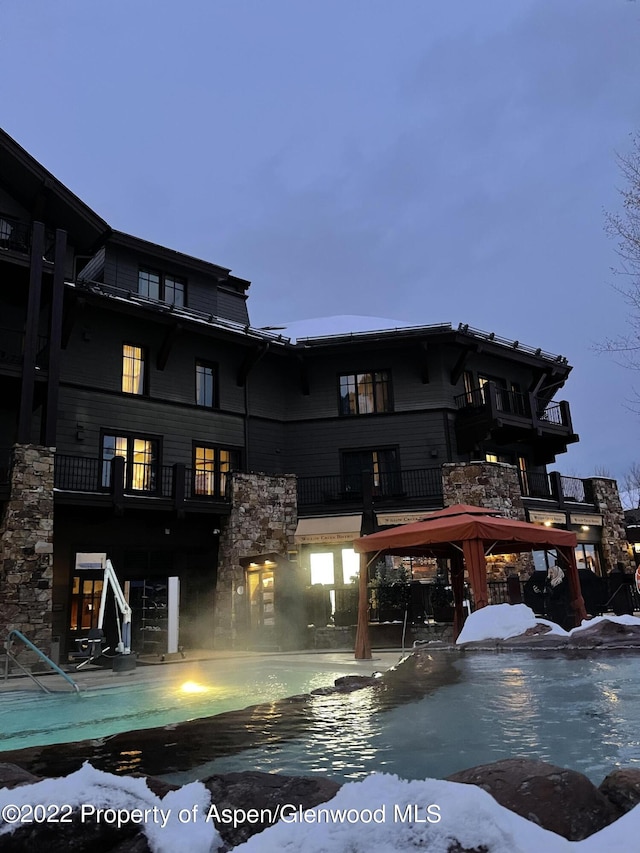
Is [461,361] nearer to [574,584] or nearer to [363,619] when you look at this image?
[574,584]

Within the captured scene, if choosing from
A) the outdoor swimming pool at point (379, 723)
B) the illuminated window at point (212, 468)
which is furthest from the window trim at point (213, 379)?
the outdoor swimming pool at point (379, 723)

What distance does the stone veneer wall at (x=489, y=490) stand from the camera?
20172 millimetres

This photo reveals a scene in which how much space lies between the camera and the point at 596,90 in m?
14.1

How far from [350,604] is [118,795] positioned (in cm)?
1347

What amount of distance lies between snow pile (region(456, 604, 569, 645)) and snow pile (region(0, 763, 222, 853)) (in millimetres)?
7966

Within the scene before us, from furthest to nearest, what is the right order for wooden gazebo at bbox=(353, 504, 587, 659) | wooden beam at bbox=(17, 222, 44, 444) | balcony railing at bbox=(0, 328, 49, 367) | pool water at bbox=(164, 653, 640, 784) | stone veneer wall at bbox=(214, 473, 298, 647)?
stone veneer wall at bbox=(214, 473, 298, 647)
balcony railing at bbox=(0, 328, 49, 367)
wooden beam at bbox=(17, 222, 44, 444)
wooden gazebo at bbox=(353, 504, 587, 659)
pool water at bbox=(164, 653, 640, 784)

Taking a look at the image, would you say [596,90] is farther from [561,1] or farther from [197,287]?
[197,287]

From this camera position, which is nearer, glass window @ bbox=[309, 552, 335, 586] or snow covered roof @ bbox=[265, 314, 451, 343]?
glass window @ bbox=[309, 552, 335, 586]

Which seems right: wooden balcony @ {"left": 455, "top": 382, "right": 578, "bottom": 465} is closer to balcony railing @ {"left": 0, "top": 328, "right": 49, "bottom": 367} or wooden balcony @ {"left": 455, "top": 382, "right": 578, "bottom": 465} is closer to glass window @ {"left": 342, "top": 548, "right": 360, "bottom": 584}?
glass window @ {"left": 342, "top": 548, "right": 360, "bottom": 584}

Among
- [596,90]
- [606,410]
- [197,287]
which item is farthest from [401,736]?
[606,410]

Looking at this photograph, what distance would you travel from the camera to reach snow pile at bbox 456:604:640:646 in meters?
9.73

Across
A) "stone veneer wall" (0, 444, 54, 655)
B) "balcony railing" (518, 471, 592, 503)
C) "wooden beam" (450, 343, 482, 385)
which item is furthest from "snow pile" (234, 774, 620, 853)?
"balcony railing" (518, 471, 592, 503)

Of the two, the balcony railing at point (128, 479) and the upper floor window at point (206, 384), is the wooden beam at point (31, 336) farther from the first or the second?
the upper floor window at point (206, 384)

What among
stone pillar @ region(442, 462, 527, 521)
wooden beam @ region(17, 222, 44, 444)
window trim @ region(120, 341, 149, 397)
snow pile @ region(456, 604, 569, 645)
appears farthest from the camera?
stone pillar @ region(442, 462, 527, 521)
